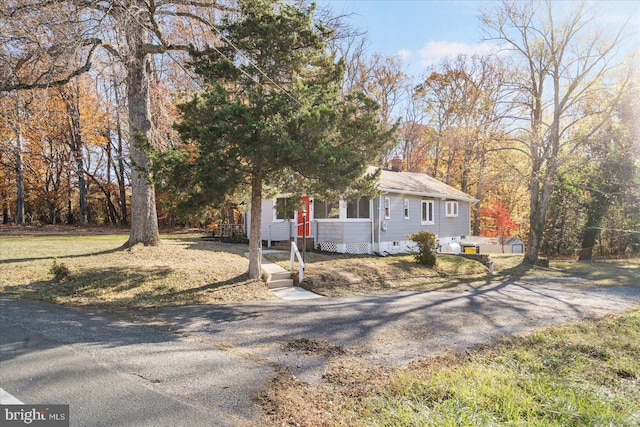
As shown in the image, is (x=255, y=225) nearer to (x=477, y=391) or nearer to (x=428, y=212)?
(x=477, y=391)

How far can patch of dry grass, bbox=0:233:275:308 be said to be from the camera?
818 centimetres

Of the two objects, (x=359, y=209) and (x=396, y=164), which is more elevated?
(x=396, y=164)

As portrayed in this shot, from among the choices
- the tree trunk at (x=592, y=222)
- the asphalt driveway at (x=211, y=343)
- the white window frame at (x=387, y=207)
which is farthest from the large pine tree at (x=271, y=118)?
the tree trunk at (x=592, y=222)

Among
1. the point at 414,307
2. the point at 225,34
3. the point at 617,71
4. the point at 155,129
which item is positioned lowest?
the point at 414,307

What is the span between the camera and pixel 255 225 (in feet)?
32.1

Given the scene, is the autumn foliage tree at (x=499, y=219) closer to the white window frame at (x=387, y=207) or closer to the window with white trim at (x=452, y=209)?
the window with white trim at (x=452, y=209)

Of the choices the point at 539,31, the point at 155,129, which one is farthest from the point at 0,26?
the point at 539,31

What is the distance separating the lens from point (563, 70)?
17250 mm

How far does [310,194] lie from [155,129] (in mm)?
6588

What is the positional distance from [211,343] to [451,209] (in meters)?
19.8

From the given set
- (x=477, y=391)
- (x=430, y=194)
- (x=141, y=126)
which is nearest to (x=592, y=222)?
(x=430, y=194)

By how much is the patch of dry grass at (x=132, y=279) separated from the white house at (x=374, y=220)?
13.4 ft

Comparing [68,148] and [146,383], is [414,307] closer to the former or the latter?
[146,383]

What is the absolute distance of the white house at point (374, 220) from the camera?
1605 cm
